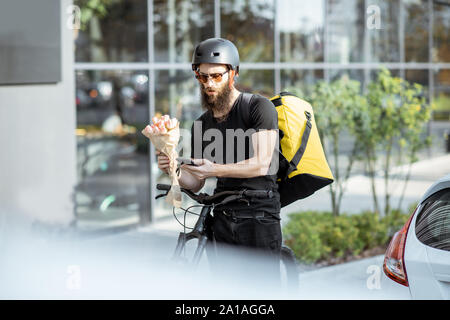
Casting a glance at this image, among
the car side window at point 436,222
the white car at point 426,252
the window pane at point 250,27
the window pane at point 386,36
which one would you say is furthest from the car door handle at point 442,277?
the window pane at point 386,36

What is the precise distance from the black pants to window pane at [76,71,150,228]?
540 cm

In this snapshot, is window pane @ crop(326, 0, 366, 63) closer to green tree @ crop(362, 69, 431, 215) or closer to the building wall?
green tree @ crop(362, 69, 431, 215)

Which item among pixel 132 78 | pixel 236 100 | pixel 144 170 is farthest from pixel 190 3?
pixel 236 100

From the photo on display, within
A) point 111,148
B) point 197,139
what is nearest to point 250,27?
point 111,148

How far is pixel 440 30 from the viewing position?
15.2m

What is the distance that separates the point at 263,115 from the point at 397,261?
0.99 meters

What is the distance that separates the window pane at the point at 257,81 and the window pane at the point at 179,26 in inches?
38.4

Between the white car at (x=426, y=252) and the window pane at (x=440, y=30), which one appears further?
the window pane at (x=440, y=30)

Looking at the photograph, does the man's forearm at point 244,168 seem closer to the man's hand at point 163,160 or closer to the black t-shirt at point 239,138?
the black t-shirt at point 239,138

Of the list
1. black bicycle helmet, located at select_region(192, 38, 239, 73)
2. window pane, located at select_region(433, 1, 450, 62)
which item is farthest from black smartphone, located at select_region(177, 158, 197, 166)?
window pane, located at select_region(433, 1, 450, 62)

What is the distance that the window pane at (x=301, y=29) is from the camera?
1125cm

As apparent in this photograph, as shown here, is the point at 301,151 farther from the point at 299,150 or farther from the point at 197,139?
the point at 197,139

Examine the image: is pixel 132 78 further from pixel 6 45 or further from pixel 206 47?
pixel 206 47

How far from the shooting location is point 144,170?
32.3 ft
